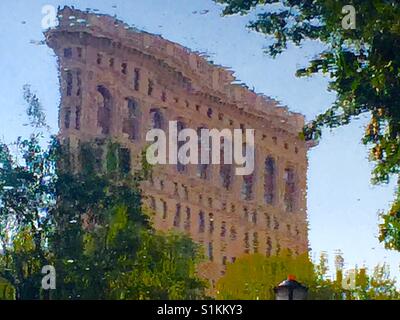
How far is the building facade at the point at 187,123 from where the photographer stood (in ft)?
53.2

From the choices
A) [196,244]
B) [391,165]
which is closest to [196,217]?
[196,244]

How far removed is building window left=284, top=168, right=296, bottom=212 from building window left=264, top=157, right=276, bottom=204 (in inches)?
11.0

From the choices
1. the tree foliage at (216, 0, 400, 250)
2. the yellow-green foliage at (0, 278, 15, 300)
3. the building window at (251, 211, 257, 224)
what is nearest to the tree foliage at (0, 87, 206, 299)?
the yellow-green foliage at (0, 278, 15, 300)

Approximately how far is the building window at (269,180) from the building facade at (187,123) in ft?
0.07

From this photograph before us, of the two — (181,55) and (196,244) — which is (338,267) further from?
(181,55)

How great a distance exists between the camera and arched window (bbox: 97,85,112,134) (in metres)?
18.4

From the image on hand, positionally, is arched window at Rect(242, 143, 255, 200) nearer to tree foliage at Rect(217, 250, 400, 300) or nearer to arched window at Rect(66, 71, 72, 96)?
tree foliage at Rect(217, 250, 400, 300)

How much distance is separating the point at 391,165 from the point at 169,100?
6579 mm

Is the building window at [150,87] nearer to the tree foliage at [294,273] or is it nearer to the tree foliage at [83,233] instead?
the tree foliage at [83,233]

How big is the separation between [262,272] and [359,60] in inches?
212

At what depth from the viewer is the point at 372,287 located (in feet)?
56.7

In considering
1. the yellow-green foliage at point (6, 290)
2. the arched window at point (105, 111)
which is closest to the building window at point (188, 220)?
the arched window at point (105, 111)

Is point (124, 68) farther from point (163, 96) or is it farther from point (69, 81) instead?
point (69, 81)

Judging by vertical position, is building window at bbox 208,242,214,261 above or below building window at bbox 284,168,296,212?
below
